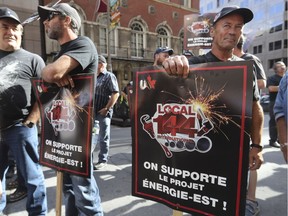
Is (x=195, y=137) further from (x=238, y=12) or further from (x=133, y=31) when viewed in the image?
(x=133, y=31)

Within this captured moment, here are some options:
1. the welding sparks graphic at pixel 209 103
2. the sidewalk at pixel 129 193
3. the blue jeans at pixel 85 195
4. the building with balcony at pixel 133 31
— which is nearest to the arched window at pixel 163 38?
the building with balcony at pixel 133 31

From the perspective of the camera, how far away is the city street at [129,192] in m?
2.60

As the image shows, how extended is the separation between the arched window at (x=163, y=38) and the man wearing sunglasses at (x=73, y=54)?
2063cm

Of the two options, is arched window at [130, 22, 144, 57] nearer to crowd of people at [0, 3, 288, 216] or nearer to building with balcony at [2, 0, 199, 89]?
building with balcony at [2, 0, 199, 89]

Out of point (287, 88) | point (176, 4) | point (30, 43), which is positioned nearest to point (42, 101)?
point (287, 88)

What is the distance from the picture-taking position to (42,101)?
6.48 ft

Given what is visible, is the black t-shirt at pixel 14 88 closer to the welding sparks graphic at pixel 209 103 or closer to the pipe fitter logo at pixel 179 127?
the pipe fitter logo at pixel 179 127

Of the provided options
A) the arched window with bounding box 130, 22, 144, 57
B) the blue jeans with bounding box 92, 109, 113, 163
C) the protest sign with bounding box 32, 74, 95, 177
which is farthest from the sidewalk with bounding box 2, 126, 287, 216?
the arched window with bounding box 130, 22, 144, 57

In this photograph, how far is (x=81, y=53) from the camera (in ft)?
5.78

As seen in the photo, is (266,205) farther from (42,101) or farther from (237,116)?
(42,101)

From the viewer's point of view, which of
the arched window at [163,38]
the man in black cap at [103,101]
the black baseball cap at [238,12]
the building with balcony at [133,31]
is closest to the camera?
the black baseball cap at [238,12]

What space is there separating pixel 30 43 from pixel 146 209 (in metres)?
12.1

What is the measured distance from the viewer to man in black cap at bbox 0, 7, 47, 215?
2.14 m

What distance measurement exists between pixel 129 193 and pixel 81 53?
199 cm
